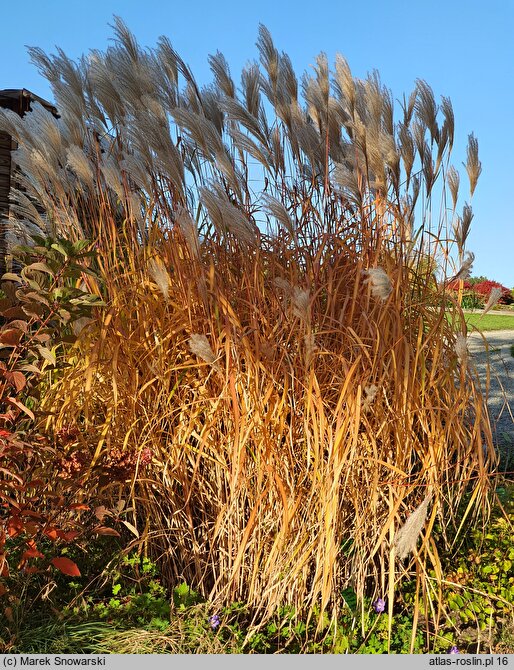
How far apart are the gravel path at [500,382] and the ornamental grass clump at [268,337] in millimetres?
663

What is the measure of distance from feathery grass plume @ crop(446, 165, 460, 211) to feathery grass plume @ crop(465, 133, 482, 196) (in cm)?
5

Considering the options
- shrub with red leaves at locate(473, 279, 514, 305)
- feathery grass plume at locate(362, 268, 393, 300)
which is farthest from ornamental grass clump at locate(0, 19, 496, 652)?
shrub with red leaves at locate(473, 279, 514, 305)

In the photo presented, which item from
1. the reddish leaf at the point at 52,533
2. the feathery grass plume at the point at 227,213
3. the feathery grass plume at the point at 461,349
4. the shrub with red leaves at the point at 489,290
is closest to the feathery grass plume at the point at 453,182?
the feathery grass plume at the point at 461,349

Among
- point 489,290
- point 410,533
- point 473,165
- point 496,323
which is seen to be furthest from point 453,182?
point 489,290

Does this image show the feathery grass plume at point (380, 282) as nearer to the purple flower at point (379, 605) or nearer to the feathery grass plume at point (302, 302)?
the feathery grass plume at point (302, 302)

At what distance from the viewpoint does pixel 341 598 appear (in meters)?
2.49

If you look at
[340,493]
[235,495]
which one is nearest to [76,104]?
[235,495]

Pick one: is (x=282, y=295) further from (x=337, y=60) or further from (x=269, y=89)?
(x=337, y=60)

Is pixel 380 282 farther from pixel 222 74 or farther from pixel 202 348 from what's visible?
pixel 222 74

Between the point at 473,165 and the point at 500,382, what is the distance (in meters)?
1.17

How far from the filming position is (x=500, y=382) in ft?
11.1
